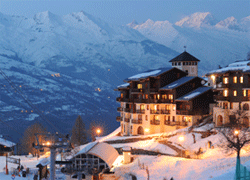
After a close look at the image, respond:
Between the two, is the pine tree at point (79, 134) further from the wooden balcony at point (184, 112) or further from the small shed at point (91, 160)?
the small shed at point (91, 160)

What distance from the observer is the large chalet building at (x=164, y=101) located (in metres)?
74.4

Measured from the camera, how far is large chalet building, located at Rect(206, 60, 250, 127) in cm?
6506

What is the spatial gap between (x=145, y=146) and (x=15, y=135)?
146 meters

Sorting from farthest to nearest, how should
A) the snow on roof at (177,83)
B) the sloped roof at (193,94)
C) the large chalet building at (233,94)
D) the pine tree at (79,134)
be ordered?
1. the pine tree at (79,134)
2. the snow on roof at (177,83)
3. the sloped roof at (193,94)
4. the large chalet building at (233,94)

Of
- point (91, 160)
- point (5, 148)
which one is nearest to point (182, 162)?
point (91, 160)

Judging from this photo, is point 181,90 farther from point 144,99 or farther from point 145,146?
point 145,146

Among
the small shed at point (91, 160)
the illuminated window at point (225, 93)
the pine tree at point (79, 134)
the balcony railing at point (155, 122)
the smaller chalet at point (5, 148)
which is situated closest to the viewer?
the small shed at point (91, 160)

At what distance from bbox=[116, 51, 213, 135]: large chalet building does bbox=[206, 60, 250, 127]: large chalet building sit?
6.32m

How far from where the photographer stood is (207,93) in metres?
76.3

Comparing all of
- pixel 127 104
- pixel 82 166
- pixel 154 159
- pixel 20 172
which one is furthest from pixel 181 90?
pixel 20 172

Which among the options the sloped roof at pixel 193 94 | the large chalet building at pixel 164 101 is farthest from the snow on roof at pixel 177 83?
the sloped roof at pixel 193 94

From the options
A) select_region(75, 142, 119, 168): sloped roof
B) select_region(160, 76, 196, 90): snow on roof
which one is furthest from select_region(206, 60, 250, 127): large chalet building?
select_region(75, 142, 119, 168): sloped roof

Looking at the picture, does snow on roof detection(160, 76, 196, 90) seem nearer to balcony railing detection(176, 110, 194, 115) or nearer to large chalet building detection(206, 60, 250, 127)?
balcony railing detection(176, 110, 194, 115)

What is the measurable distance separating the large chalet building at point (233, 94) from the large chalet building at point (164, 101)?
20.7ft
